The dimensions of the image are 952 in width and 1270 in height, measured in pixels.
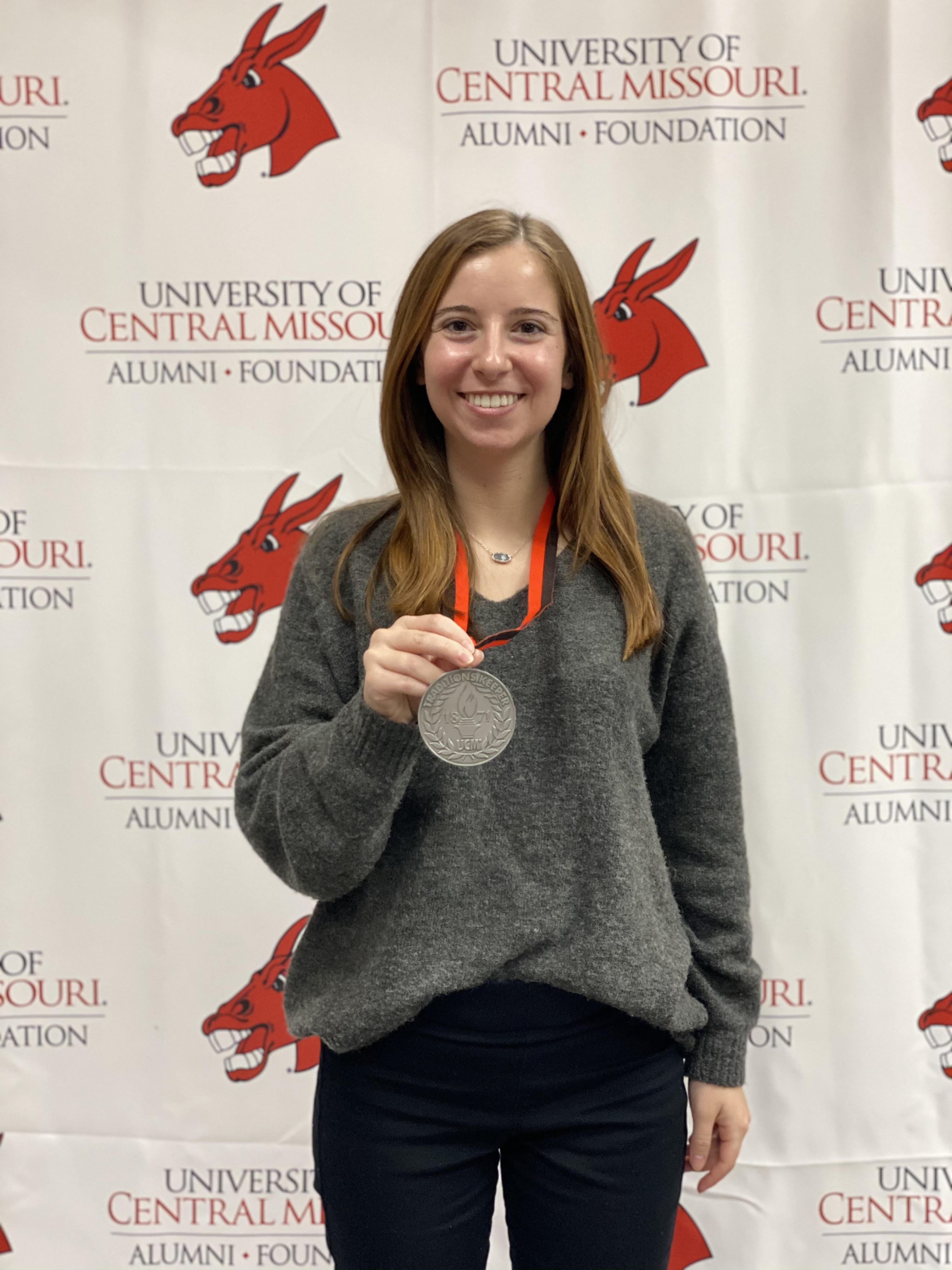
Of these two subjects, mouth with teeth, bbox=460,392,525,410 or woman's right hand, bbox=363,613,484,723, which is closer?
woman's right hand, bbox=363,613,484,723

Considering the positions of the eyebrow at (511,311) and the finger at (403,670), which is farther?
the eyebrow at (511,311)

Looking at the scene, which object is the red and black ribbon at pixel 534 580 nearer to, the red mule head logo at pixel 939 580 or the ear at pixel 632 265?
the ear at pixel 632 265

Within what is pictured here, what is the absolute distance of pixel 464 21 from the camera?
1.94m

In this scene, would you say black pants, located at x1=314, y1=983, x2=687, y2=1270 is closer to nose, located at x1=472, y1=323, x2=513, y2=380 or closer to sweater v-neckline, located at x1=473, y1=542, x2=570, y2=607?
sweater v-neckline, located at x1=473, y1=542, x2=570, y2=607

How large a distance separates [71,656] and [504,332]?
1.31 m

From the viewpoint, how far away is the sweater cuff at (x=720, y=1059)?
1.22m

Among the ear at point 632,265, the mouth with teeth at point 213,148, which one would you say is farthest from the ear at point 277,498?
the ear at point 632,265

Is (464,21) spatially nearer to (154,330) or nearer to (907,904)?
(154,330)

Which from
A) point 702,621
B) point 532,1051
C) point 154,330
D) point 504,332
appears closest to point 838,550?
point 702,621

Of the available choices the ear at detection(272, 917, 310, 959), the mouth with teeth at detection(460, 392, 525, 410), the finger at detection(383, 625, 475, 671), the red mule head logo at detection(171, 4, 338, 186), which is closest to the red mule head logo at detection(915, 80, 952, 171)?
the red mule head logo at detection(171, 4, 338, 186)

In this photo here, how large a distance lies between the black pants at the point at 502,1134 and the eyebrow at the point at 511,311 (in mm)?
723

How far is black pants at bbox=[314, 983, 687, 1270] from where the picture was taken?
42.2 inches

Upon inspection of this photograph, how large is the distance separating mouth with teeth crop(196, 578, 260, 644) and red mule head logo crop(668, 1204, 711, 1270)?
1.49 m

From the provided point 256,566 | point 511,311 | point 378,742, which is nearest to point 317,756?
point 378,742
